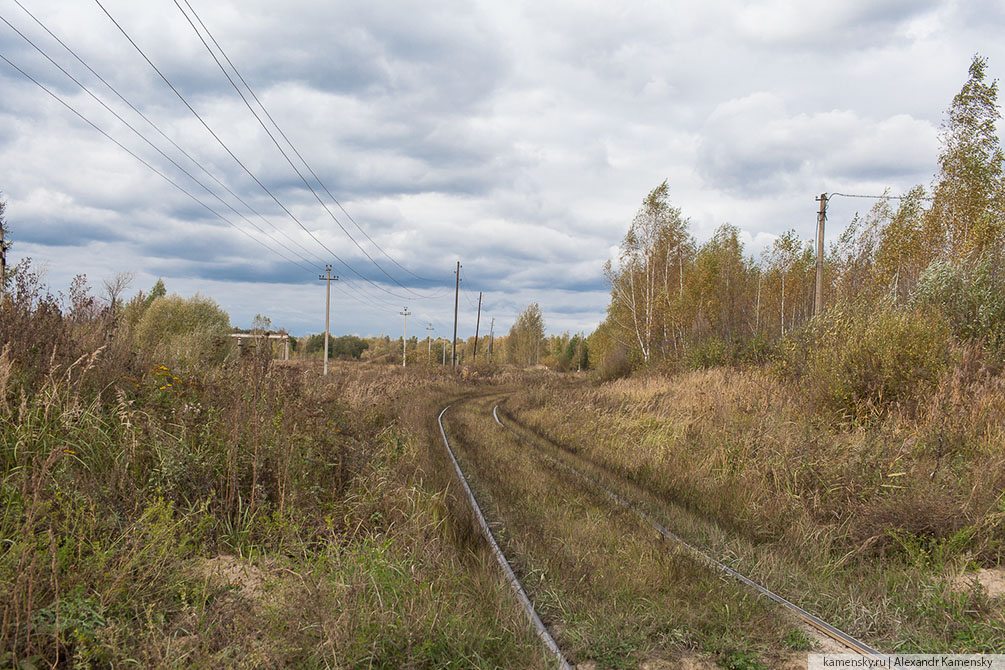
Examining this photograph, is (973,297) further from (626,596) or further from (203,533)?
(203,533)

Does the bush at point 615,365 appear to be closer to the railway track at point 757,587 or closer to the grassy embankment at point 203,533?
the railway track at point 757,587

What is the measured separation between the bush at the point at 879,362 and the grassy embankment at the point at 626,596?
5995 millimetres

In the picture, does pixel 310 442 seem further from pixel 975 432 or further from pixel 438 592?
pixel 975 432

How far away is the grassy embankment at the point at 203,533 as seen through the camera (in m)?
3.24

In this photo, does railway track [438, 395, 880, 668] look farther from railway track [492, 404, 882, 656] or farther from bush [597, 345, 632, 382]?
bush [597, 345, 632, 382]

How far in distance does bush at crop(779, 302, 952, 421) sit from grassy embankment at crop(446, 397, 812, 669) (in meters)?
5.99

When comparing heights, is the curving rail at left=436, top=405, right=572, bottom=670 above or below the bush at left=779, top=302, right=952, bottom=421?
below

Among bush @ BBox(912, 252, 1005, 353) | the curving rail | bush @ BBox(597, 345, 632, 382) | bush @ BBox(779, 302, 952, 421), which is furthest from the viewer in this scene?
bush @ BBox(597, 345, 632, 382)

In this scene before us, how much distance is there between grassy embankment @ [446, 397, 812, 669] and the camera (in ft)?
12.5

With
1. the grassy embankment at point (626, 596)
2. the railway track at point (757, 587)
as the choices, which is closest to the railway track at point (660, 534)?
the railway track at point (757, 587)

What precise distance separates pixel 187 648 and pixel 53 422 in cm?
316

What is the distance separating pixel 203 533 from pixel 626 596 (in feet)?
12.3

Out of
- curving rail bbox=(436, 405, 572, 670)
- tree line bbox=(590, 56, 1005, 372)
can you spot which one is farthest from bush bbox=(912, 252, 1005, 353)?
curving rail bbox=(436, 405, 572, 670)

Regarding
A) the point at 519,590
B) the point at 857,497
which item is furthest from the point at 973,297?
the point at 519,590
